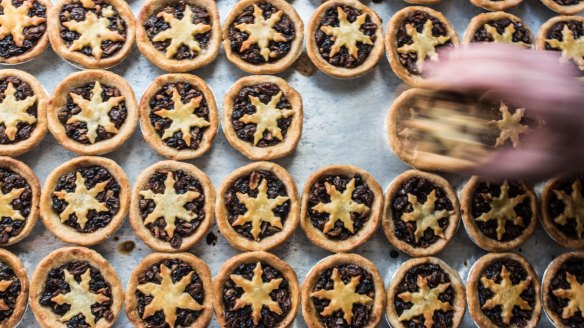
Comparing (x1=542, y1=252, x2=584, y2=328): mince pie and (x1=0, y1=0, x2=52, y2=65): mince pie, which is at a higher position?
(x1=0, y1=0, x2=52, y2=65): mince pie

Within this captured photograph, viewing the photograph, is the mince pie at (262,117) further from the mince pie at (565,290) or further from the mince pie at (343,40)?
the mince pie at (565,290)

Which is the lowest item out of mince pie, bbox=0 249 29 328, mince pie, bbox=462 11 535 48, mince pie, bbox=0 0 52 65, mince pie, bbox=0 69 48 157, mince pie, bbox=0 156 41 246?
mince pie, bbox=0 249 29 328

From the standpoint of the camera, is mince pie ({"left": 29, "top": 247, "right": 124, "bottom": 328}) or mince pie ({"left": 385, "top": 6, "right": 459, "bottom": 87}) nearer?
mince pie ({"left": 29, "top": 247, "right": 124, "bottom": 328})

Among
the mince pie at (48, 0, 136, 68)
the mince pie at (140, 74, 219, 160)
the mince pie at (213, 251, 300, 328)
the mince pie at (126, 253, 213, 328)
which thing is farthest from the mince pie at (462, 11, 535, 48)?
the mince pie at (126, 253, 213, 328)

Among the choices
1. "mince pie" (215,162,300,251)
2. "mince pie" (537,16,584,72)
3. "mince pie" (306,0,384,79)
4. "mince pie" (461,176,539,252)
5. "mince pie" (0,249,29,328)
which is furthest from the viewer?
"mince pie" (537,16,584,72)

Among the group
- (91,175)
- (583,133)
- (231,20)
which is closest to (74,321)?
(91,175)

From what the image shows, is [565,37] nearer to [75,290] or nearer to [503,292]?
[503,292]

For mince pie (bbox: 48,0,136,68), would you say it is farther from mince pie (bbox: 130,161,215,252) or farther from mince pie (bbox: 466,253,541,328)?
mince pie (bbox: 466,253,541,328)
